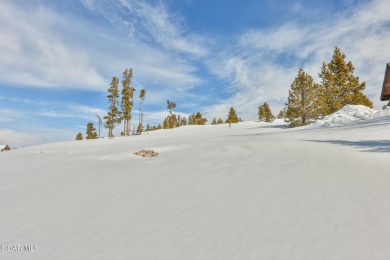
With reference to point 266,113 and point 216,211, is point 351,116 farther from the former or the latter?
point 266,113

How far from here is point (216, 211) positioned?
393cm

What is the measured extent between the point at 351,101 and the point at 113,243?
37315mm

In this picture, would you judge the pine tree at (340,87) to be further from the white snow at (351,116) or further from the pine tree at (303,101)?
the white snow at (351,116)

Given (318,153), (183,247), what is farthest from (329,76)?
(183,247)

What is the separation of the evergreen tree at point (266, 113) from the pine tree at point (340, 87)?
41279 millimetres

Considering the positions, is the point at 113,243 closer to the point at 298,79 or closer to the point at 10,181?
the point at 10,181

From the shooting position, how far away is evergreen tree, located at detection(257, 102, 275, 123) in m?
76.0

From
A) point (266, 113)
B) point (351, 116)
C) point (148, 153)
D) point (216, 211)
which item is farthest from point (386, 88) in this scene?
point (266, 113)

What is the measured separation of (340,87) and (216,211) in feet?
116

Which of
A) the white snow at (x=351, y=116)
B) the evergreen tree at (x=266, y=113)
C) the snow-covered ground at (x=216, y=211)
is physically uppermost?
the evergreen tree at (x=266, y=113)

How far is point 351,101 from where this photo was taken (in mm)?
31984

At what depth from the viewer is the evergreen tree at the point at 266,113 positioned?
76012 millimetres

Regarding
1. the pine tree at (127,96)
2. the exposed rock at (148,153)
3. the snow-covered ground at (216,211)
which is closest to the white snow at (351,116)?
the snow-covered ground at (216,211)

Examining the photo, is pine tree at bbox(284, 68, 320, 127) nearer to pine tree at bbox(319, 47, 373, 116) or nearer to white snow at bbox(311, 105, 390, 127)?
pine tree at bbox(319, 47, 373, 116)
